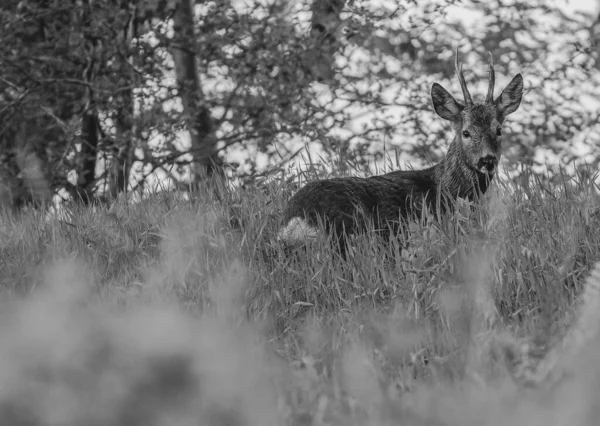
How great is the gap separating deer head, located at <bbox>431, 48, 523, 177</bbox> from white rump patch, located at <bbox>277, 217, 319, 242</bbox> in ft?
5.80

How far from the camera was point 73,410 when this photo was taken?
230 centimetres

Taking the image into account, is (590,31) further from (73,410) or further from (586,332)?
(73,410)

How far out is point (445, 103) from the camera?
25.6 feet

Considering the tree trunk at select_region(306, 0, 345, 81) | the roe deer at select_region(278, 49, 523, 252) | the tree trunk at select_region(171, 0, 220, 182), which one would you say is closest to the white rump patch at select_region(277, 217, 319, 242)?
the roe deer at select_region(278, 49, 523, 252)

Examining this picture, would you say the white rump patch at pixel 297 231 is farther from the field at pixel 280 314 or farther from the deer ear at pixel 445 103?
the deer ear at pixel 445 103

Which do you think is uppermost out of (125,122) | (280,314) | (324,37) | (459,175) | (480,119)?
(324,37)

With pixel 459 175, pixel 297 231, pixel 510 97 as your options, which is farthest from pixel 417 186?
pixel 297 231

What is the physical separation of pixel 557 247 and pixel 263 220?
79.5 inches

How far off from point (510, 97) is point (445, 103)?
54 cm

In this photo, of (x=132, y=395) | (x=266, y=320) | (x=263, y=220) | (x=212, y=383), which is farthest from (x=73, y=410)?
Answer: (x=263, y=220)

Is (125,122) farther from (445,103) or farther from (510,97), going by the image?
(510,97)

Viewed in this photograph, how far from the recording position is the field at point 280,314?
90.4 inches

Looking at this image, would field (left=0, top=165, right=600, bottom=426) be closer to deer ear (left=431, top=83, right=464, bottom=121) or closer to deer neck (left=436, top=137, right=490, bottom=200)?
deer neck (left=436, top=137, right=490, bottom=200)

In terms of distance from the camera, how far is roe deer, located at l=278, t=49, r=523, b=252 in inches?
243
